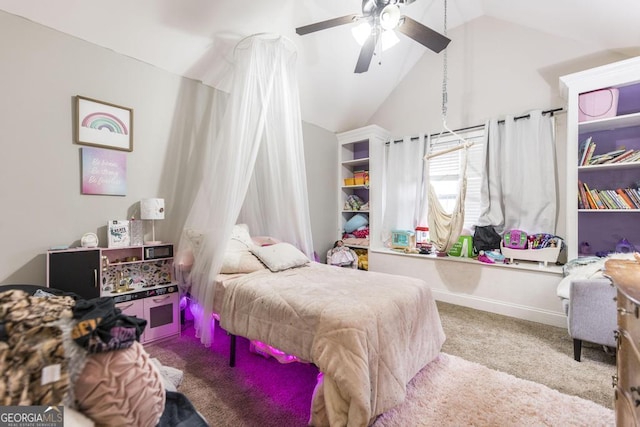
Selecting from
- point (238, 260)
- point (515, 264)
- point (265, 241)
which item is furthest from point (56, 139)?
point (515, 264)

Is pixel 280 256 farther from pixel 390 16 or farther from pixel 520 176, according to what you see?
pixel 520 176

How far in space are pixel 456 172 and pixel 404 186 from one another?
71cm

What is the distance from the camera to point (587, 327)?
6.46 ft

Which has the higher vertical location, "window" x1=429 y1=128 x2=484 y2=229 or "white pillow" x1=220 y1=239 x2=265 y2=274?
"window" x1=429 y1=128 x2=484 y2=229

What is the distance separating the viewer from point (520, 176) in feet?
10.4

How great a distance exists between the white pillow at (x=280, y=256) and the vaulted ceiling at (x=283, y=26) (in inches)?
73.4

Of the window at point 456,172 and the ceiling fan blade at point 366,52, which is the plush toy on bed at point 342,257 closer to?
the window at point 456,172

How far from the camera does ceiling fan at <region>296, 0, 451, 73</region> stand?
1938mm

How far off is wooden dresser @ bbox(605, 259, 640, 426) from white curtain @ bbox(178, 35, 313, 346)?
2.13m

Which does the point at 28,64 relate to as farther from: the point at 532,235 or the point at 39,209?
the point at 532,235

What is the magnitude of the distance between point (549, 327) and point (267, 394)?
108 inches

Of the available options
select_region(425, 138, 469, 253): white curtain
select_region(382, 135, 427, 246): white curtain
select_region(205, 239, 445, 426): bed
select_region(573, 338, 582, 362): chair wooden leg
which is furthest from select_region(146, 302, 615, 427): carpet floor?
select_region(382, 135, 427, 246): white curtain

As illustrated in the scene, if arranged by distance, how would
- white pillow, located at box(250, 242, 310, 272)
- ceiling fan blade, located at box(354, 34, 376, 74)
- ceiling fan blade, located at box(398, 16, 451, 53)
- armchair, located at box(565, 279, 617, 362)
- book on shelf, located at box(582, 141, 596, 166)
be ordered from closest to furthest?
armchair, located at box(565, 279, 617, 362)
ceiling fan blade, located at box(398, 16, 451, 53)
ceiling fan blade, located at box(354, 34, 376, 74)
white pillow, located at box(250, 242, 310, 272)
book on shelf, located at box(582, 141, 596, 166)

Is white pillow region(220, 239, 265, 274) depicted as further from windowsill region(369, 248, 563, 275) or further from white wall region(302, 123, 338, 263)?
windowsill region(369, 248, 563, 275)
